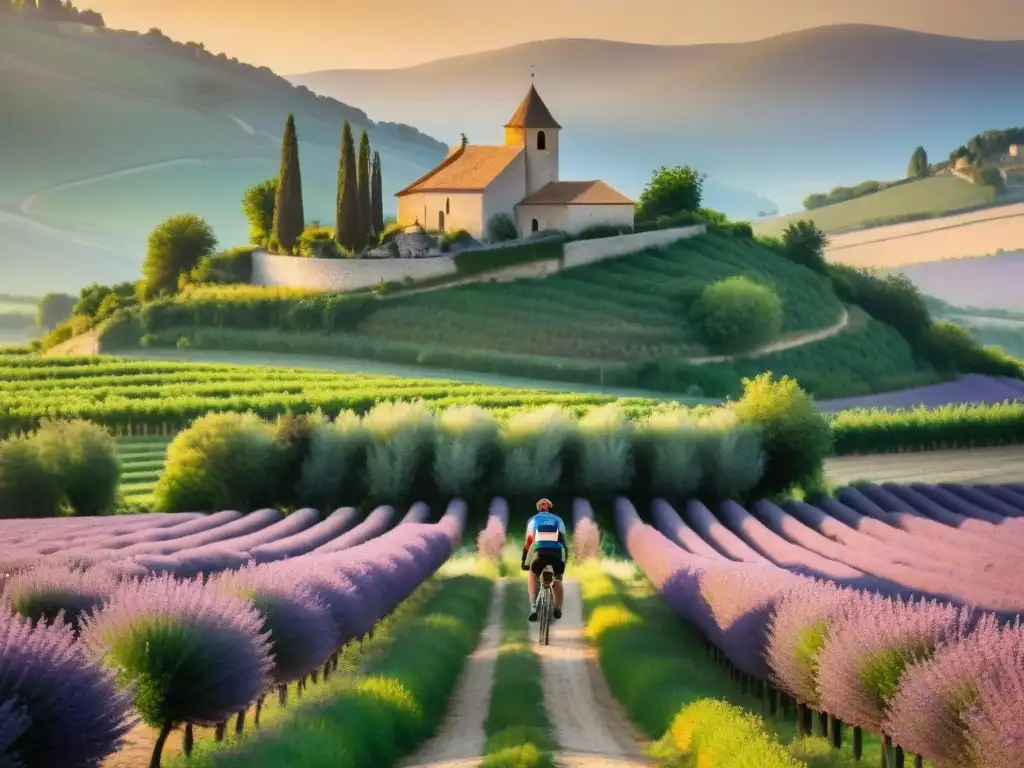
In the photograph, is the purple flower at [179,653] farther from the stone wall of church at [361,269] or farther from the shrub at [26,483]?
the stone wall of church at [361,269]

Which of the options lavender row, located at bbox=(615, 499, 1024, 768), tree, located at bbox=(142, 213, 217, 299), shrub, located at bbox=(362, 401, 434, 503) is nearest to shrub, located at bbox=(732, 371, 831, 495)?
Answer: shrub, located at bbox=(362, 401, 434, 503)

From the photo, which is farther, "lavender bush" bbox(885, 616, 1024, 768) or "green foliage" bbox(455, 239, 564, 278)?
"green foliage" bbox(455, 239, 564, 278)

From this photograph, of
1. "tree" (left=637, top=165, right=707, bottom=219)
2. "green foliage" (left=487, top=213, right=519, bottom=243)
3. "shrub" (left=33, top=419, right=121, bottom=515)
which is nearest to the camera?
"shrub" (left=33, top=419, right=121, bottom=515)

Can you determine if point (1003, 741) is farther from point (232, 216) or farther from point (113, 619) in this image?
point (232, 216)

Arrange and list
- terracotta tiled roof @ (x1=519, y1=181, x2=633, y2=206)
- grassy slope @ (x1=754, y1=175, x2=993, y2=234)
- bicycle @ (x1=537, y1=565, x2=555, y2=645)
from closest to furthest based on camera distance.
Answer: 1. bicycle @ (x1=537, y1=565, x2=555, y2=645)
2. terracotta tiled roof @ (x1=519, y1=181, x2=633, y2=206)
3. grassy slope @ (x1=754, y1=175, x2=993, y2=234)

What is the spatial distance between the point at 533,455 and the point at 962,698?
2630 cm

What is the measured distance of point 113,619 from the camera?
35.6 feet

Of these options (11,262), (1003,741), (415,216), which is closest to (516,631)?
Answer: (1003,741)

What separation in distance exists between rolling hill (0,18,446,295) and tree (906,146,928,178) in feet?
101

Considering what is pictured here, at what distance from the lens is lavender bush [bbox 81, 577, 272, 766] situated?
10.5 m

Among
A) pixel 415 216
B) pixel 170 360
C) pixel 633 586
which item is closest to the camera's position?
pixel 633 586

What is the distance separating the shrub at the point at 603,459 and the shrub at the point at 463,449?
201cm

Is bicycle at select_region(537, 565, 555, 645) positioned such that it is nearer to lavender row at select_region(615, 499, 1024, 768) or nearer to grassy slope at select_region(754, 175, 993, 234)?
lavender row at select_region(615, 499, 1024, 768)

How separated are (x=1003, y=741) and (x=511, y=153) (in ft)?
221
